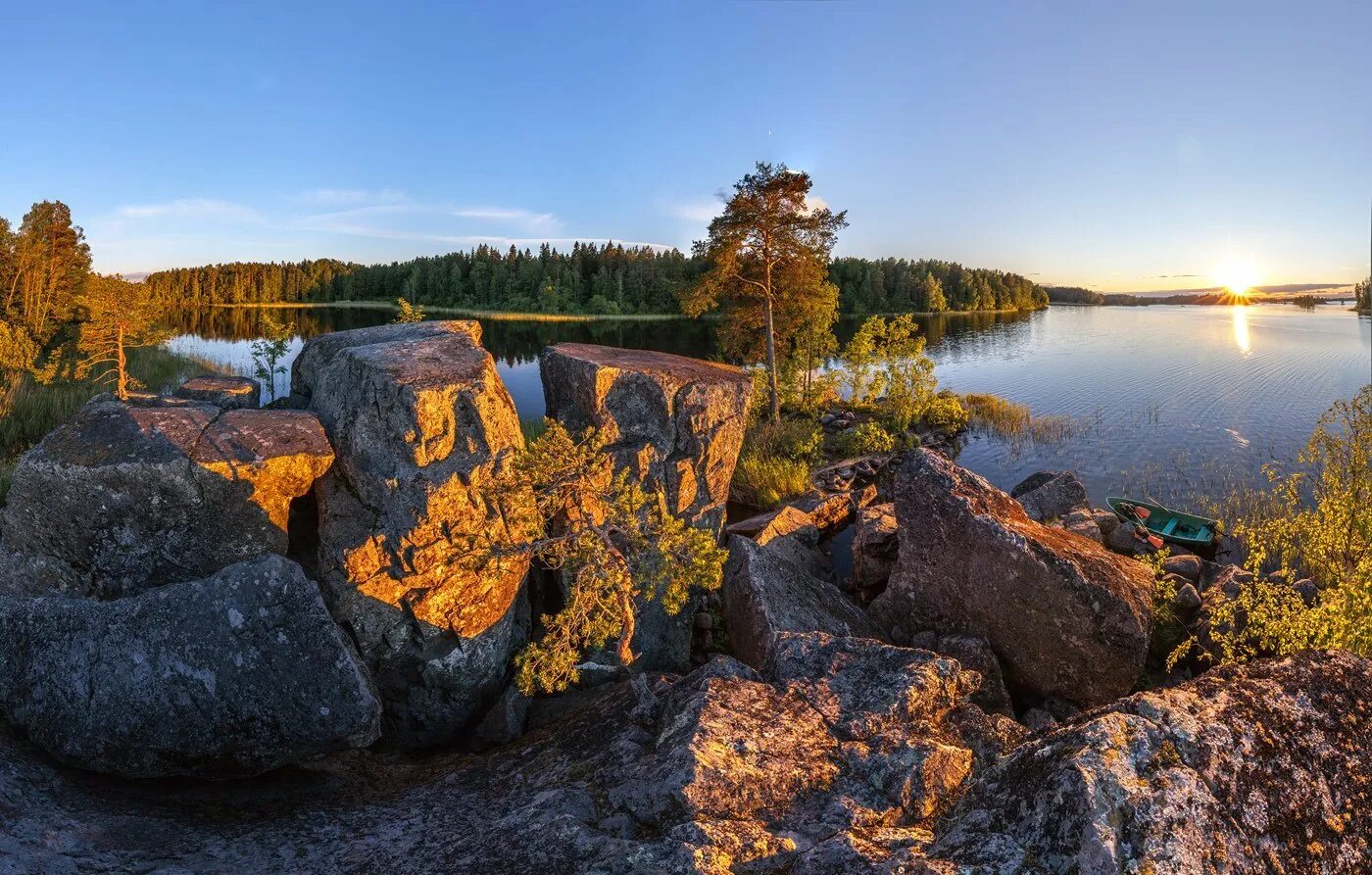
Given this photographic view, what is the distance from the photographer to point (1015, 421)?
32.7 meters

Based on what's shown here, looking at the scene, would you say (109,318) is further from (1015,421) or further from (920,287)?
(920,287)

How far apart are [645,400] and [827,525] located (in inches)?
253

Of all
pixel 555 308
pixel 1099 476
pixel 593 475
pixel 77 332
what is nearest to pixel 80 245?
pixel 77 332

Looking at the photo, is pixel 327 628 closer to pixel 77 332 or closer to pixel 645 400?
pixel 645 400

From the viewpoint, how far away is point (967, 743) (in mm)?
5941

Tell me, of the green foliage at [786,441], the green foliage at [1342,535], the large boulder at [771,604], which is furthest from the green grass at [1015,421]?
the large boulder at [771,604]

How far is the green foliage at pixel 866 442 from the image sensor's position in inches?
1050

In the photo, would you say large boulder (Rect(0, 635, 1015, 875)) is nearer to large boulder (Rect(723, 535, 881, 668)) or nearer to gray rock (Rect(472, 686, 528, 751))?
gray rock (Rect(472, 686, 528, 751))

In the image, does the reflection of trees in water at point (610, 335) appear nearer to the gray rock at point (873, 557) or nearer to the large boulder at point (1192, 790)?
the gray rock at point (873, 557)

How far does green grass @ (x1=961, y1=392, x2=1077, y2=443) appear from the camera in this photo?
30.6m

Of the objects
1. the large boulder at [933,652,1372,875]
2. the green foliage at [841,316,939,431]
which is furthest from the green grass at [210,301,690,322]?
the large boulder at [933,652,1372,875]

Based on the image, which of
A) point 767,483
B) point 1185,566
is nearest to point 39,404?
point 767,483

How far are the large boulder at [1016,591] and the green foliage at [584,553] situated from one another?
3845 mm

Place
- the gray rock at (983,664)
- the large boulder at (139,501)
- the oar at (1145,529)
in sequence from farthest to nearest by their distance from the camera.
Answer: the oar at (1145,529) → the gray rock at (983,664) → the large boulder at (139,501)
